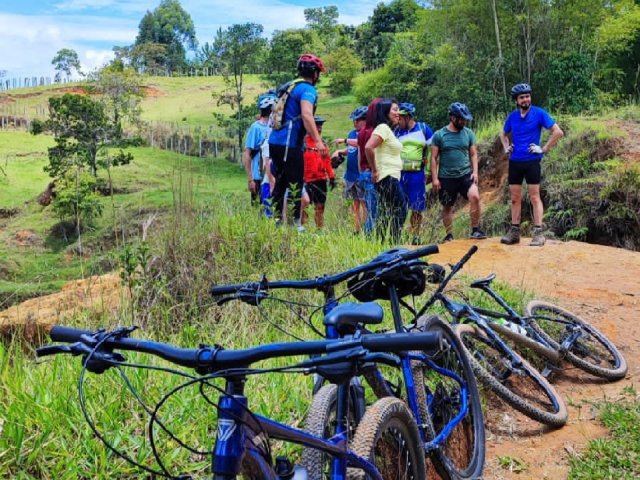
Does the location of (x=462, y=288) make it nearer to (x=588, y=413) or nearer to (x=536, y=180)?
(x=588, y=413)

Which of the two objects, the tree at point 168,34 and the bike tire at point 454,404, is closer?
the bike tire at point 454,404

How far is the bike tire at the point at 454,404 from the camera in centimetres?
293

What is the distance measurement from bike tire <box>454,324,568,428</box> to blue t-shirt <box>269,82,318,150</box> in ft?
9.10

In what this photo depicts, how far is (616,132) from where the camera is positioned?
1007 cm

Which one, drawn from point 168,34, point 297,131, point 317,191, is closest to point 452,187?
point 317,191

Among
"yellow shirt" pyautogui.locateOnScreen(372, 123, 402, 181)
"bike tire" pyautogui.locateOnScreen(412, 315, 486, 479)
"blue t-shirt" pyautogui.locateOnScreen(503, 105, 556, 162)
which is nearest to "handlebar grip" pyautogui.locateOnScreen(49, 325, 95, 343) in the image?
"bike tire" pyautogui.locateOnScreen(412, 315, 486, 479)

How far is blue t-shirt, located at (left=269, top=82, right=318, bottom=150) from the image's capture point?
18.5ft

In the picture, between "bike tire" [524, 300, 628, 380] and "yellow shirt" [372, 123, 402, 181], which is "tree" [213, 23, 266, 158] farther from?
"bike tire" [524, 300, 628, 380]

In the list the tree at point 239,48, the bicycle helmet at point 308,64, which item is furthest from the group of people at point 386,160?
the tree at point 239,48

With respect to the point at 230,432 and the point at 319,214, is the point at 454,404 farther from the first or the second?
the point at 319,214

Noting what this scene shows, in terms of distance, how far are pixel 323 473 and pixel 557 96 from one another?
1817 cm

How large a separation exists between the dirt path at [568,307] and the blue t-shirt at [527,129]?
1.20 m

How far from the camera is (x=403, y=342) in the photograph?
1.21 metres

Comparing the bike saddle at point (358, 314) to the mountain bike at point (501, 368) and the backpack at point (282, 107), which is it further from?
the backpack at point (282, 107)
